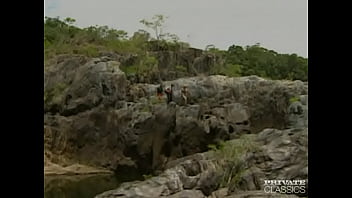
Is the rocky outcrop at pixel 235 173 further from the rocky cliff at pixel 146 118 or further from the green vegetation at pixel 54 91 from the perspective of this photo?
the green vegetation at pixel 54 91

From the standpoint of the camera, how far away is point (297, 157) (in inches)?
121

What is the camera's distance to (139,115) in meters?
3.19

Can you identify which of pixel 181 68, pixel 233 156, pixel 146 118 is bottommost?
pixel 233 156

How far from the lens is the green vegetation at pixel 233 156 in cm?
312

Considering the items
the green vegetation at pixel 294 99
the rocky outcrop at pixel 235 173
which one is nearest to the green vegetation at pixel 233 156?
the rocky outcrop at pixel 235 173

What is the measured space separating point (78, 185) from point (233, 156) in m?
0.86

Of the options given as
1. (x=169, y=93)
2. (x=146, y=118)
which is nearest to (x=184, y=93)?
(x=169, y=93)

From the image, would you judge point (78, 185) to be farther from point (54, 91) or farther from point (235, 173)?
point (235, 173)

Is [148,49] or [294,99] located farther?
[148,49]

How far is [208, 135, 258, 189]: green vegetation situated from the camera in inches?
123

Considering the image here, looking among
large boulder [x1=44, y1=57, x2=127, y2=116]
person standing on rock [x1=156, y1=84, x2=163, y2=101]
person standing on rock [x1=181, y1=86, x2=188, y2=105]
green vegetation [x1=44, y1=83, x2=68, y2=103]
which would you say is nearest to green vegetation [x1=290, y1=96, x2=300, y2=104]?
person standing on rock [x1=181, y1=86, x2=188, y2=105]

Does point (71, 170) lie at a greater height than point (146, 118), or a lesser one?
lesser
